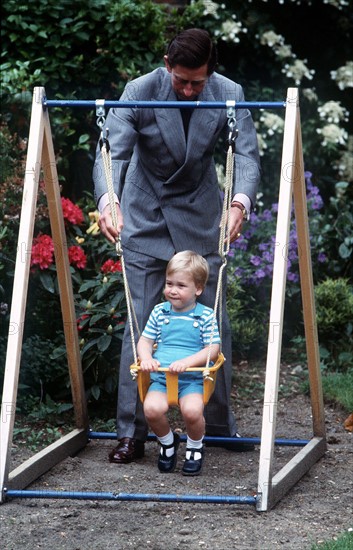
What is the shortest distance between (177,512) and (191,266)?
948 mm

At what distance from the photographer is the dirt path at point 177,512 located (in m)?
3.37

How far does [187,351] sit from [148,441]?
882 millimetres

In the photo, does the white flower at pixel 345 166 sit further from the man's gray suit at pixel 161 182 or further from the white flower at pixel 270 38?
the man's gray suit at pixel 161 182

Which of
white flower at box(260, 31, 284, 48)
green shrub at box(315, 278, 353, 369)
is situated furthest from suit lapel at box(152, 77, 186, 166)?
white flower at box(260, 31, 284, 48)

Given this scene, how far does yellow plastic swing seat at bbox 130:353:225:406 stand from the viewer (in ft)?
12.8

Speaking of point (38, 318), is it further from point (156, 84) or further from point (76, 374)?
point (156, 84)

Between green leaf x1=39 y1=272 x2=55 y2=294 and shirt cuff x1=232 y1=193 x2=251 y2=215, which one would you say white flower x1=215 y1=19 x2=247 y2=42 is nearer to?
green leaf x1=39 y1=272 x2=55 y2=294

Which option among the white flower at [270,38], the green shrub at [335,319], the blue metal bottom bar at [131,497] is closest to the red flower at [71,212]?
the green shrub at [335,319]

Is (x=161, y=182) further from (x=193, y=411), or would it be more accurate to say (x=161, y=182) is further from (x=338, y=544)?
(x=338, y=544)

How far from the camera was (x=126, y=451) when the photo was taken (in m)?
4.37

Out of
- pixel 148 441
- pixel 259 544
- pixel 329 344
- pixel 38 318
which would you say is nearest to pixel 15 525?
pixel 259 544

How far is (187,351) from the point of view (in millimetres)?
4059

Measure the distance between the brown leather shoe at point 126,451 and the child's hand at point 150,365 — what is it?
0.58 m

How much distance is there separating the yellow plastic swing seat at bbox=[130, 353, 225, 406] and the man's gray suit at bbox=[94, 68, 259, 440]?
1.34 feet
